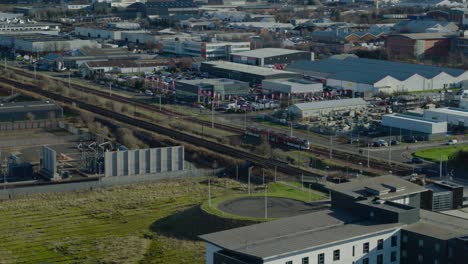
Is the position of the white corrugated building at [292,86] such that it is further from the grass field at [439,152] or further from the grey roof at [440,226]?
the grey roof at [440,226]

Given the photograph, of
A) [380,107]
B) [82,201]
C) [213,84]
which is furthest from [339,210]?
[213,84]

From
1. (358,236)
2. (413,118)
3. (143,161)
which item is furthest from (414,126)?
(358,236)

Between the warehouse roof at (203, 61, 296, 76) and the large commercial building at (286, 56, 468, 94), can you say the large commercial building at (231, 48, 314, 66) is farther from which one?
the large commercial building at (286, 56, 468, 94)

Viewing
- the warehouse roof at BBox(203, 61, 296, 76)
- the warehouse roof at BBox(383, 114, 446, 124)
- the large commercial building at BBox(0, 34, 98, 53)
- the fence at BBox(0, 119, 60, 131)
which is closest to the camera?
the warehouse roof at BBox(383, 114, 446, 124)

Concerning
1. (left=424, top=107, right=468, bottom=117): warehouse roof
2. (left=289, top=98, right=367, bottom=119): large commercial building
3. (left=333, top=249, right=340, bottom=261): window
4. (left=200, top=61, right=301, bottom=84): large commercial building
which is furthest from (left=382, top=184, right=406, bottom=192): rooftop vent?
(left=200, top=61, right=301, bottom=84): large commercial building

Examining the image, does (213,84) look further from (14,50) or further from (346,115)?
(14,50)
